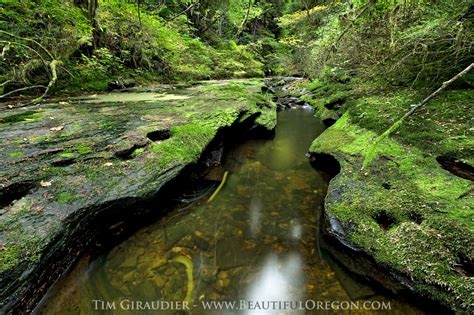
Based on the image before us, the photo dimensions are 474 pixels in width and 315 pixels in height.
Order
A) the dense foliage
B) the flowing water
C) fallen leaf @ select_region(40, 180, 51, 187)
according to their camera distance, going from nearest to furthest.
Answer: the flowing water < fallen leaf @ select_region(40, 180, 51, 187) < the dense foliage

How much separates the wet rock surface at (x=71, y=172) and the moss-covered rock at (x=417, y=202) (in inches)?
94.1

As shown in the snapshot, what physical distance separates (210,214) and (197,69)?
42.6ft

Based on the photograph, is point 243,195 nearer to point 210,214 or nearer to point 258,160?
point 210,214

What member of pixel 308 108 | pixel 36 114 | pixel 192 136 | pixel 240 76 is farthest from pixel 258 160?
pixel 240 76

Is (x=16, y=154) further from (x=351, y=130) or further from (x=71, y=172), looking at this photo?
(x=351, y=130)

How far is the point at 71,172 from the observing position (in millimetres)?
3041

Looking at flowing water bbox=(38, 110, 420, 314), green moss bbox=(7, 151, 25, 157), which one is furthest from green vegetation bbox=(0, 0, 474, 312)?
flowing water bbox=(38, 110, 420, 314)

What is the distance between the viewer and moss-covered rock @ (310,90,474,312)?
7.07ft

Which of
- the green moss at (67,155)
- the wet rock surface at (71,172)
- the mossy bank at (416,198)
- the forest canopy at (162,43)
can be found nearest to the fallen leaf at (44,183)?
the wet rock surface at (71,172)

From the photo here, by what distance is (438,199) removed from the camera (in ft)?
8.83

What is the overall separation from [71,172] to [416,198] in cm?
401

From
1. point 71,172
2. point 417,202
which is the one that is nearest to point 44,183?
point 71,172

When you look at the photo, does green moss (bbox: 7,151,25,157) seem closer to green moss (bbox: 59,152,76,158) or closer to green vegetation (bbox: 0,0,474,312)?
green vegetation (bbox: 0,0,474,312)

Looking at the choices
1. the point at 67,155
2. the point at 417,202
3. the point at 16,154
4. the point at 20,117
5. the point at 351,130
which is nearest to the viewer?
the point at 417,202
